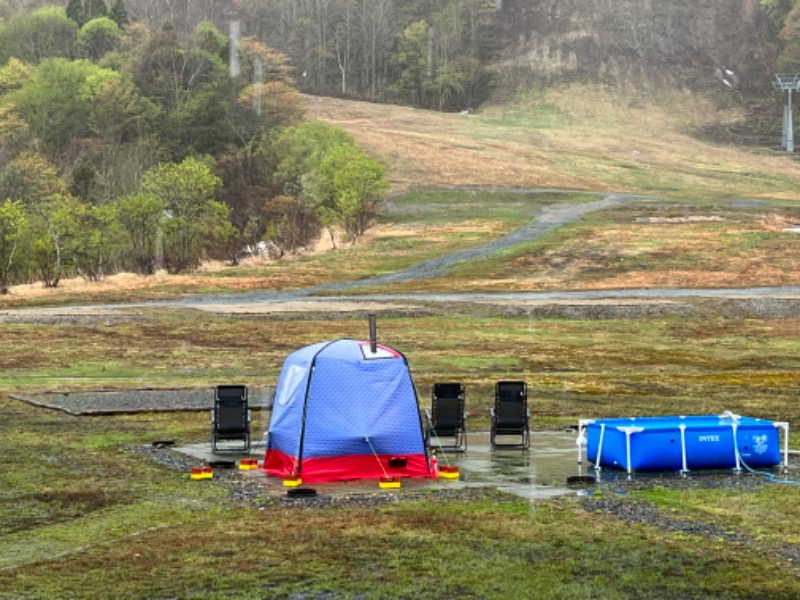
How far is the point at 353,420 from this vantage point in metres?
19.1

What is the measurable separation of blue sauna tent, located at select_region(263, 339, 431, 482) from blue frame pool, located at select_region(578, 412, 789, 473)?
2.71 metres

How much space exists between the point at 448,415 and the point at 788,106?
116651mm

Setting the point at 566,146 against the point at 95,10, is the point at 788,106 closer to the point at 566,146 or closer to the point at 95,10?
the point at 566,146

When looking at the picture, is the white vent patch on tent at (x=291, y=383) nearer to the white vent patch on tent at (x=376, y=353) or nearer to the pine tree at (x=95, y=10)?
the white vent patch on tent at (x=376, y=353)

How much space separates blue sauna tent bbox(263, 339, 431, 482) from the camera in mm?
18922

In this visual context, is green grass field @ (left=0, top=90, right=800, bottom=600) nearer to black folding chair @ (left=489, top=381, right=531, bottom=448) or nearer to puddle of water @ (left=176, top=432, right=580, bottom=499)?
puddle of water @ (left=176, top=432, right=580, bottom=499)

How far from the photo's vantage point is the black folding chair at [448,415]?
2197cm

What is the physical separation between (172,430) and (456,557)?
1178 cm

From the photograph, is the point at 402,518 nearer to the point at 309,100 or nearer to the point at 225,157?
the point at 225,157

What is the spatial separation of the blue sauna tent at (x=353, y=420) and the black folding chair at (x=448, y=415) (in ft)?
8.63

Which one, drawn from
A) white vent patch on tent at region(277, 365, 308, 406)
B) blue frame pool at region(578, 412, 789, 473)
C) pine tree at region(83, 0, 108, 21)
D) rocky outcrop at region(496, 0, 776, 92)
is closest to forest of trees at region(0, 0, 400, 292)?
pine tree at region(83, 0, 108, 21)

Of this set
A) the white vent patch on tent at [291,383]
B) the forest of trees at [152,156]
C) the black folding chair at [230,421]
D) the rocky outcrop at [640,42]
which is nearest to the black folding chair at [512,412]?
the white vent patch on tent at [291,383]

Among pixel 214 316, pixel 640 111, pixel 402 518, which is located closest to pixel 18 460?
pixel 402 518

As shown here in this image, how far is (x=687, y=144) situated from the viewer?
442 ft
